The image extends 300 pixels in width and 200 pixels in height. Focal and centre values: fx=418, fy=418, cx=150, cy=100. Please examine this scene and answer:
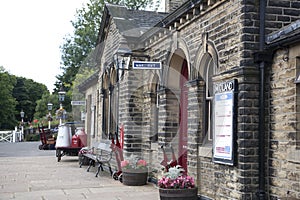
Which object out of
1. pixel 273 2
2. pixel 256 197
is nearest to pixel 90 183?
pixel 256 197

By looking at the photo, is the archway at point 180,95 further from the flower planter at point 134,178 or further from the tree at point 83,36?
the tree at point 83,36

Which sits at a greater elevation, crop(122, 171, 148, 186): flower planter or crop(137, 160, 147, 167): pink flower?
crop(137, 160, 147, 167): pink flower

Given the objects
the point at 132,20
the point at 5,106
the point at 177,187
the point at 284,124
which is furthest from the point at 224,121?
the point at 5,106

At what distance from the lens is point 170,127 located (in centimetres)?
958

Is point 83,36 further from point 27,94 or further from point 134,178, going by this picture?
point 27,94

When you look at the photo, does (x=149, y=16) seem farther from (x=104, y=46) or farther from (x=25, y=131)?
(x=25, y=131)

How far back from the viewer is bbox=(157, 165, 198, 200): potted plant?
24.0 ft

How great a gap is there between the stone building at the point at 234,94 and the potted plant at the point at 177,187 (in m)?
0.32

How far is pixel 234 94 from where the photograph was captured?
251 inches

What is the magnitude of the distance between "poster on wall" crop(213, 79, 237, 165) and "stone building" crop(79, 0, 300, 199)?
0.02 meters

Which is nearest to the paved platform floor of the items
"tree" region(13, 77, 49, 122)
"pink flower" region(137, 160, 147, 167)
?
"pink flower" region(137, 160, 147, 167)

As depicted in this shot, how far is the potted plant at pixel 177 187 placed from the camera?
7328mm

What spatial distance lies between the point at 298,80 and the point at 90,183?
21.6ft

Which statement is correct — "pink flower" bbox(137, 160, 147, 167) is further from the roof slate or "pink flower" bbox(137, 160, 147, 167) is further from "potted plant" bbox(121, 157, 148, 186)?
the roof slate
